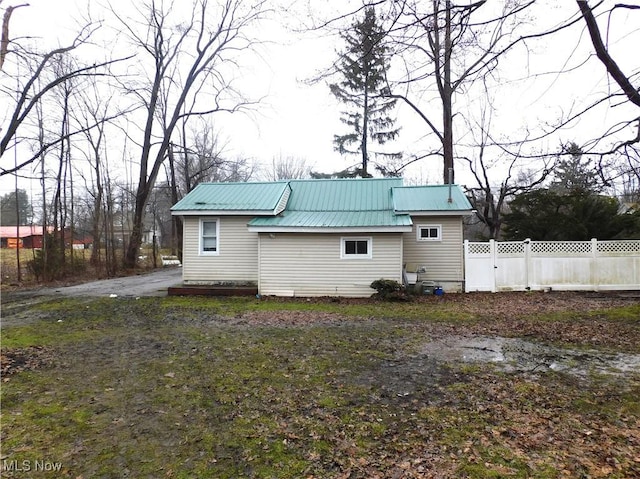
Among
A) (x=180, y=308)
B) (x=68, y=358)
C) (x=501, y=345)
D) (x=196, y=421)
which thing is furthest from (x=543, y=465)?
(x=180, y=308)

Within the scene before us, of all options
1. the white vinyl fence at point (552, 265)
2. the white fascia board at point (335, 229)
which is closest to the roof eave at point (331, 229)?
the white fascia board at point (335, 229)

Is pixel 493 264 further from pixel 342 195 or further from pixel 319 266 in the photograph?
pixel 319 266

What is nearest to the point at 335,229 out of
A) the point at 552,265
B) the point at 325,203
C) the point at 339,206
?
the point at 339,206

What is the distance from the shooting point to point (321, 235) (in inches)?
463

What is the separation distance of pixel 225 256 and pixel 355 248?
14.9ft

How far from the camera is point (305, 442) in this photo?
335 centimetres

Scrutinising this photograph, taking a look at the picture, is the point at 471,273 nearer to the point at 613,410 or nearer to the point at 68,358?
the point at 613,410

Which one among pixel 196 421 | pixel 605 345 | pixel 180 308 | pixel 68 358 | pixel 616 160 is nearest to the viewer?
pixel 196 421

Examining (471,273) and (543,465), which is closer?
(543,465)

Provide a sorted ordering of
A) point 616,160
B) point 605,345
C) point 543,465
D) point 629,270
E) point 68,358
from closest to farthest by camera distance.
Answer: point 543,465, point 616,160, point 68,358, point 605,345, point 629,270

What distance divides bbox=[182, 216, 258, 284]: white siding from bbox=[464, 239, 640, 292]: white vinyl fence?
23.9 ft

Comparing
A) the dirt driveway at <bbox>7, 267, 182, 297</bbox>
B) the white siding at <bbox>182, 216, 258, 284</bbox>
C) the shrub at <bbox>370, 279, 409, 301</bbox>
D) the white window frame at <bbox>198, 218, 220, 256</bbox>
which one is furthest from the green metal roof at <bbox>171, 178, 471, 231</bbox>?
the dirt driveway at <bbox>7, 267, 182, 297</bbox>

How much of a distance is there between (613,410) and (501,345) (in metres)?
2.60

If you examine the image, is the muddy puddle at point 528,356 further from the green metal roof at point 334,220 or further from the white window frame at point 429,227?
the white window frame at point 429,227
